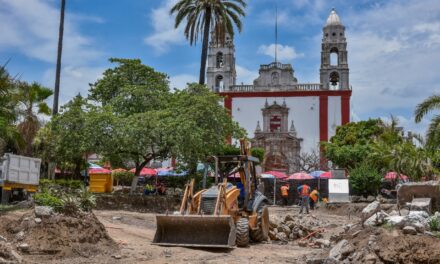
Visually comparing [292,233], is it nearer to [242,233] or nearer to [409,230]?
[242,233]

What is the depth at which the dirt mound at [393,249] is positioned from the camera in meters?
9.30

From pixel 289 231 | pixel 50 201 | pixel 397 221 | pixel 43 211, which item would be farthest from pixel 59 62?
pixel 397 221

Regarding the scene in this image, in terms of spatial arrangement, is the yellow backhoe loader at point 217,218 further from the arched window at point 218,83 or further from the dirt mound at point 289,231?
the arched window at point 218,83

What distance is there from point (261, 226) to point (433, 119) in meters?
7.49

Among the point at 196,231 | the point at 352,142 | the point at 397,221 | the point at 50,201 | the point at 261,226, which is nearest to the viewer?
the point at 397,221

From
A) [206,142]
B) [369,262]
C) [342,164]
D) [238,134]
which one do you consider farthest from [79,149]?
[342,164]

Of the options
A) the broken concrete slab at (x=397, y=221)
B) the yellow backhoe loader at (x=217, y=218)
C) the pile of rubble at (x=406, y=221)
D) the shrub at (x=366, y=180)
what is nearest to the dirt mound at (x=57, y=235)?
the yellow backhoe loader at (x=217, y=218)

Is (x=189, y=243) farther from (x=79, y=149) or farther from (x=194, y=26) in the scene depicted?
(x=194, y=26)

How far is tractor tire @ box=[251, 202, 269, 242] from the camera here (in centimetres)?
1370

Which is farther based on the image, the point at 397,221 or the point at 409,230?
the point at 397,221

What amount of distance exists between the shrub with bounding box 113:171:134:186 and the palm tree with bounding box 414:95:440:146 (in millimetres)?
26089

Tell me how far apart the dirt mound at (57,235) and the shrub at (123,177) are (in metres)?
28.1

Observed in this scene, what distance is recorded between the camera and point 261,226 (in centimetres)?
1380

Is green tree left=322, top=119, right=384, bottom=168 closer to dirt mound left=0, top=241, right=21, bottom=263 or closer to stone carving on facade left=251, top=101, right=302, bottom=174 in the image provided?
stone carving on facade left=251, top=101, right=302, bottom=174
